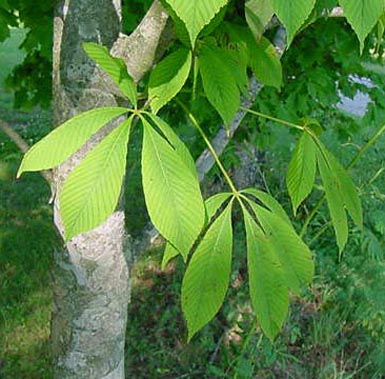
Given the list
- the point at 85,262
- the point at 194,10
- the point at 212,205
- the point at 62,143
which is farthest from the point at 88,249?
the point at 194,10

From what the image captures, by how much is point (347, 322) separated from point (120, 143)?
2944mm

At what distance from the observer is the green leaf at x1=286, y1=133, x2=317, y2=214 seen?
3.72ft

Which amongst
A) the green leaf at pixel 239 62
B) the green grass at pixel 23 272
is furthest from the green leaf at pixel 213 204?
the green grass at pixel 23 272

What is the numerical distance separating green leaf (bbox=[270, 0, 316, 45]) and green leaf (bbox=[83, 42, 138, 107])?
0.30m

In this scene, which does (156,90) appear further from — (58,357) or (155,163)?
(58,357)

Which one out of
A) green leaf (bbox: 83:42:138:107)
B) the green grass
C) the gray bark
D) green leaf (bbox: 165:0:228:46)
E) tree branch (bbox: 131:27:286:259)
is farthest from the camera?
the green grass

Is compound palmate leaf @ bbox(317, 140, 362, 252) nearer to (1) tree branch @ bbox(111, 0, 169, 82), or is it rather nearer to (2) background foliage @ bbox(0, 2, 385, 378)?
(1) tree branch @ bbox(111, 0, 169, 82)

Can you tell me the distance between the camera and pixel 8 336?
143 inches

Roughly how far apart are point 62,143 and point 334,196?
1.53 feet

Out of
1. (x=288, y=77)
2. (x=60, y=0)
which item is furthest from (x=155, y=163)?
(x=288, y=77)

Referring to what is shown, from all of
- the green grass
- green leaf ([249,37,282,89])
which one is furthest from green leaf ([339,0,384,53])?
the green grass

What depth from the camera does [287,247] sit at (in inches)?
42.7

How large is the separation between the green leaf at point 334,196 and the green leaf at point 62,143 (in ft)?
1.31

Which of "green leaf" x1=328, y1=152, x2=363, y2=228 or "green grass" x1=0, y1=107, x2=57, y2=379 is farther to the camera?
"green grass" x1=0, y1=107, x2=57, y2=379
